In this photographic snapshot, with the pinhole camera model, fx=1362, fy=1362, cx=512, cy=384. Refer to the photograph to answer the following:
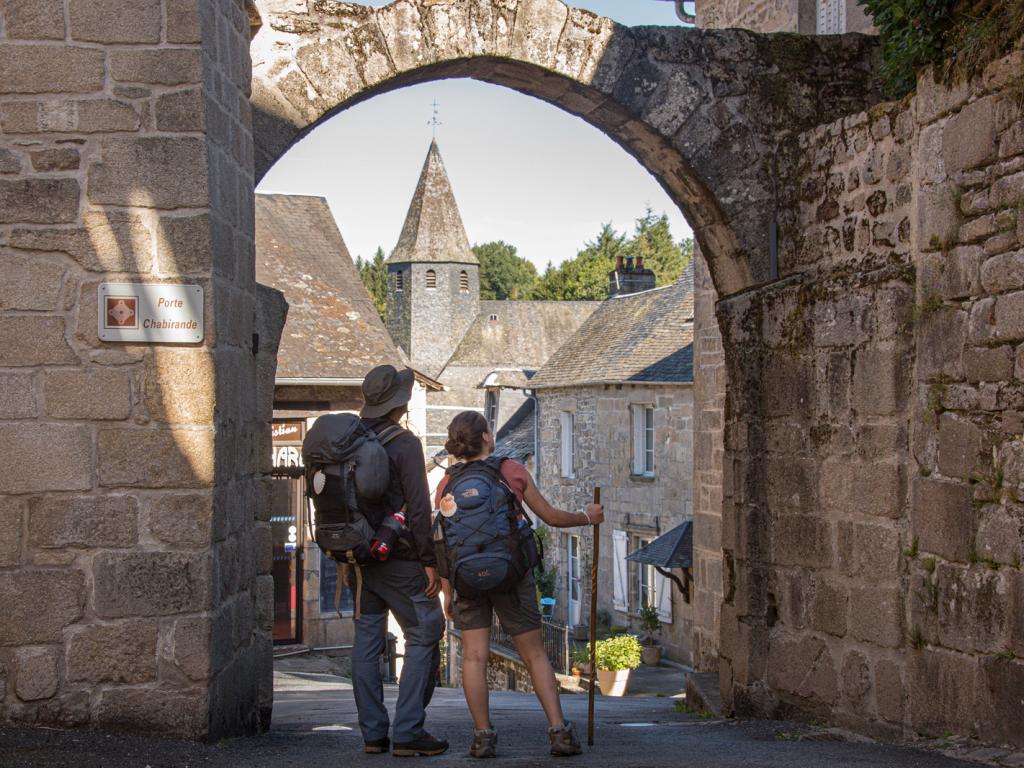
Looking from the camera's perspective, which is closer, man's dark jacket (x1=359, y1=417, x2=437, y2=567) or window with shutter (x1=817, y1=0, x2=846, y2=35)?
man's dark jacket (x1=359, y1=417, x2=437, y2=567)

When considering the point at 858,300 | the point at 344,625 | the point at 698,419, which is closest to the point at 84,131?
the point at 858,300

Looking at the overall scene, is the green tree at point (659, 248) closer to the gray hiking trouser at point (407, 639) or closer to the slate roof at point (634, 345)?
the slate roof at point (634, 345)

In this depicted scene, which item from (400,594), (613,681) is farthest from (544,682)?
(613,681)

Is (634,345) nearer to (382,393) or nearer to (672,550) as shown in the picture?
(672,550)

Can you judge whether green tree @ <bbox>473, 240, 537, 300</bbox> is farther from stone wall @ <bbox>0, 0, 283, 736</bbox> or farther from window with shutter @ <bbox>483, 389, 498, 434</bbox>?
stone wall @ <bbox>0, 0, 283, 736</bbox>

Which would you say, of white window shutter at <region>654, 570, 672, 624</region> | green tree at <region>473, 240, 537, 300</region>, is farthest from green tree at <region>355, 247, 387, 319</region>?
white window shutter at <region>654, 570, 672, 624</region>

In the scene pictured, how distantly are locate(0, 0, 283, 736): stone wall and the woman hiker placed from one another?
0.90m

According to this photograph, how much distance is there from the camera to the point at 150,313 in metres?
4.89

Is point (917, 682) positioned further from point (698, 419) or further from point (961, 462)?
point (698, 419)

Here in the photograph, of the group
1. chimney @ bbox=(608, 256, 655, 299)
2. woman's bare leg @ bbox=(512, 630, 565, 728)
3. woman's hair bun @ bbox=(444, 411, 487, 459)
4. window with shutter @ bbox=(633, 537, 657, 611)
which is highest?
chimney @ bbox=(608, 256, 655, 299)

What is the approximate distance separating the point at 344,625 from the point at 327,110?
11077mm

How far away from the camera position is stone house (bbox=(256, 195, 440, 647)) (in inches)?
640

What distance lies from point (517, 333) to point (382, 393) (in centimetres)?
5336

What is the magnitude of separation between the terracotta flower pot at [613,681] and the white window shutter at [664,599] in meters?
3.46
